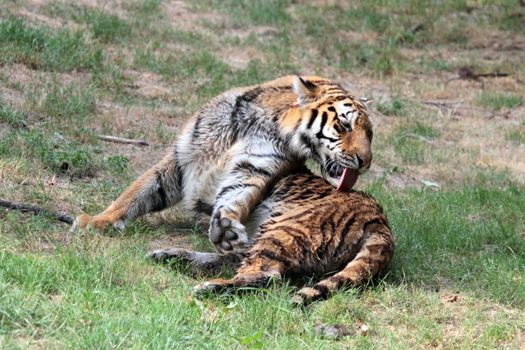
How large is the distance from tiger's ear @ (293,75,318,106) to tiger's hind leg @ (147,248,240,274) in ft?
4.51

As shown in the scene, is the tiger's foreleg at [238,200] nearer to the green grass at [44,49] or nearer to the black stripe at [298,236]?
the black stripe at [298,236]

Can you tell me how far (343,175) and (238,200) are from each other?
75cm

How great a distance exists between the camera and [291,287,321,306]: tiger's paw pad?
5191mm

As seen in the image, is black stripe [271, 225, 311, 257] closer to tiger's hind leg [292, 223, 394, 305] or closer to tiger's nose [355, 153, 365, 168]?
tiger's hind leg [292, 223, 394, 305]

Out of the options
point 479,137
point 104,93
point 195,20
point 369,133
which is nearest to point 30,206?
point 369,133

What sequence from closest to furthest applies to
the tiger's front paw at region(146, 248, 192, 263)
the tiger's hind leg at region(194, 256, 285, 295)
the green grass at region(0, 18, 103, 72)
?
the tiger's hind leg at region(194, 256, 285, 295) → the tiger's front paw at region(146, 248, 192, 263) → the green grass at region(0, 18, 103, 72)

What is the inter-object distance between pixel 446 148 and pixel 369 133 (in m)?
4.27

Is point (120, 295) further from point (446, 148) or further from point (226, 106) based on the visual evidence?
point (446, 148)

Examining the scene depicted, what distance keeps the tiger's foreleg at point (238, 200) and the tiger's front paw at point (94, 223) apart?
0.71 metres

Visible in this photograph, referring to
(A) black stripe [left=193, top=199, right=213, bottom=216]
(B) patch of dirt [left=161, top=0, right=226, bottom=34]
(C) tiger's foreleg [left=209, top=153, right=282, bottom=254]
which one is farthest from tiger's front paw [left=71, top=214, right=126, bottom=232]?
(B) patch of dirt [left=161, top=0, right=226, bottom=34]

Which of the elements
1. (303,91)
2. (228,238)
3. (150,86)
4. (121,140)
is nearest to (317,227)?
(228,238)

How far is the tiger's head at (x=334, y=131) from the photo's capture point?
20.6 feet

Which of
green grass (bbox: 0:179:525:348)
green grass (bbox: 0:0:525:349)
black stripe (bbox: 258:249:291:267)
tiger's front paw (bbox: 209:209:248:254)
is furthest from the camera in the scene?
tiger's front paw (bbox: 209:209:248:254)

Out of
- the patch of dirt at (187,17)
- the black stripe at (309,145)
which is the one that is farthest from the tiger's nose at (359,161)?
the patch of dirt at (187,17)
